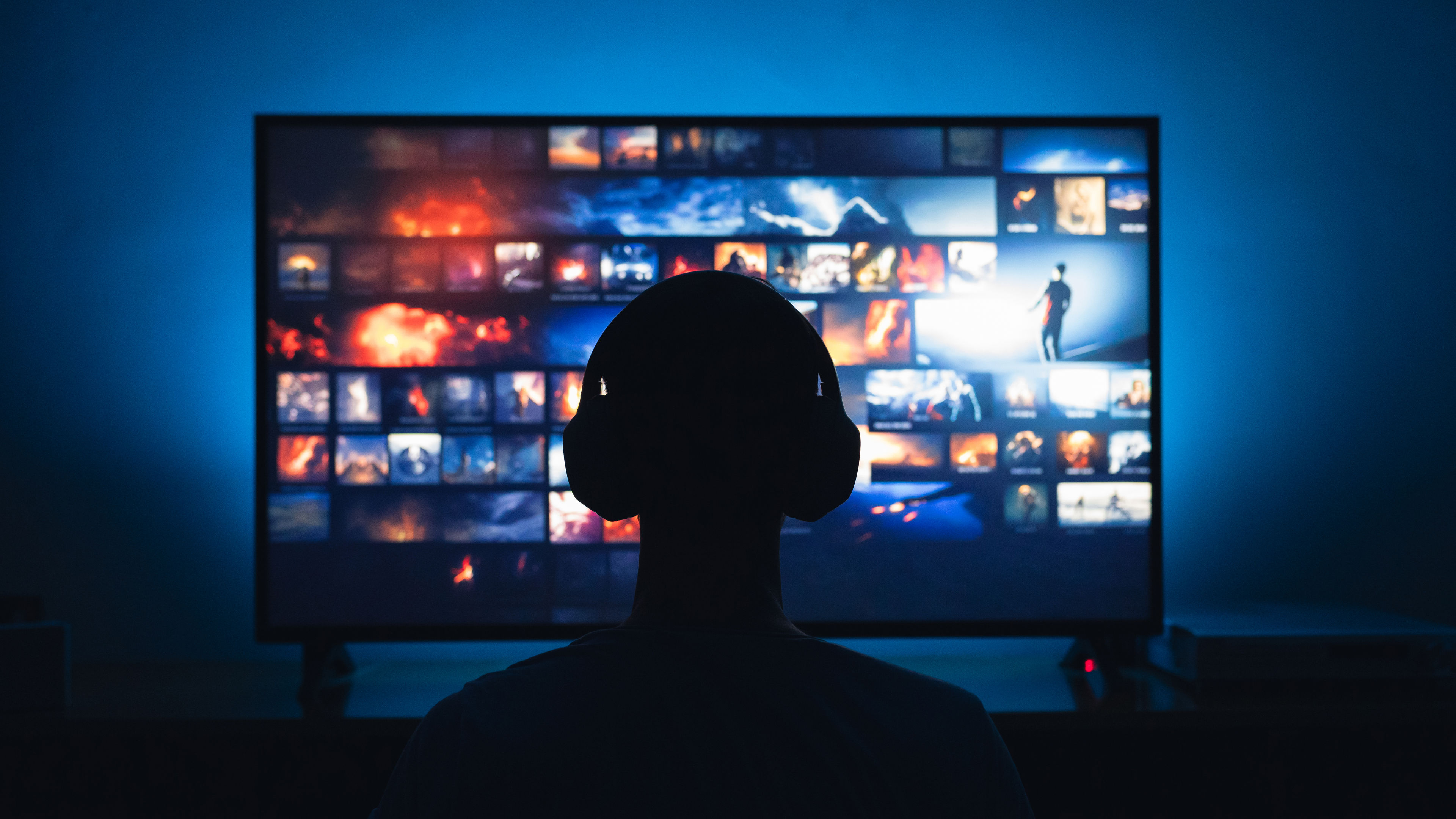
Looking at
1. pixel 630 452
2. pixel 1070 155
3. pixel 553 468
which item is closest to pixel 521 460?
pixel 553 468

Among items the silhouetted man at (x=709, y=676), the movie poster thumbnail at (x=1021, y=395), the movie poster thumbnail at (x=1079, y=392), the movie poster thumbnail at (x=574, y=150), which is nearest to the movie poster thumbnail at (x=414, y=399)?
the movie poster thumbnail at (x=574, y=150)

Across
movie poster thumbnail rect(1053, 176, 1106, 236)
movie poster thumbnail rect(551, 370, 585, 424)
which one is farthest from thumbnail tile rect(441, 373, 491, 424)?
movie poster thumbnail rect(1053, 176, 1106, 236)

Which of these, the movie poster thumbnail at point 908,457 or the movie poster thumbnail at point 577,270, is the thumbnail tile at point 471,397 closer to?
the movie poster thumbnail at point 577,270

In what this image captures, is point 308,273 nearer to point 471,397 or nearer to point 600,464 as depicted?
point 471,397

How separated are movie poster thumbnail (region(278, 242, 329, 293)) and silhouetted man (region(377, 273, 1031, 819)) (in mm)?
1164

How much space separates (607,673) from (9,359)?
2.13 meters

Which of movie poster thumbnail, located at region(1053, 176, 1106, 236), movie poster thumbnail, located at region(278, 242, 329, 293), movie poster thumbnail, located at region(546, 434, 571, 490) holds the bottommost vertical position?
movie poster thumbnail, located at region(546, 434, 571, 490)

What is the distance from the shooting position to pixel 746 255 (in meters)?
1.50

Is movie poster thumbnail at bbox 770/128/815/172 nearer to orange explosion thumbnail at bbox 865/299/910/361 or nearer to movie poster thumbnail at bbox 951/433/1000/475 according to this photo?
orange explosion thumbnail at bbox 865/299/910/361

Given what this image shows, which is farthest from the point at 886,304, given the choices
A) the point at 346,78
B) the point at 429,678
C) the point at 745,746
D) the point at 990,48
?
the point at 346,78

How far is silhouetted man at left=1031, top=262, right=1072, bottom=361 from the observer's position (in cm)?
150

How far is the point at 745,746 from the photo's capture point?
1.58 feet

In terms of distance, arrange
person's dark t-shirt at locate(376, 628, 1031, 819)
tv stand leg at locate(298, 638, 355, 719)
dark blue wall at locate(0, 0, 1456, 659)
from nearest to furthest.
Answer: person's dark t-shirt at locate(376, 628, 1031, 819) < tv stand leg at locate(298, 638, 355, 719) < dark blue wall at locate(0, 0, 1456, 659)

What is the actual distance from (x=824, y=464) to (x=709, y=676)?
200mm
